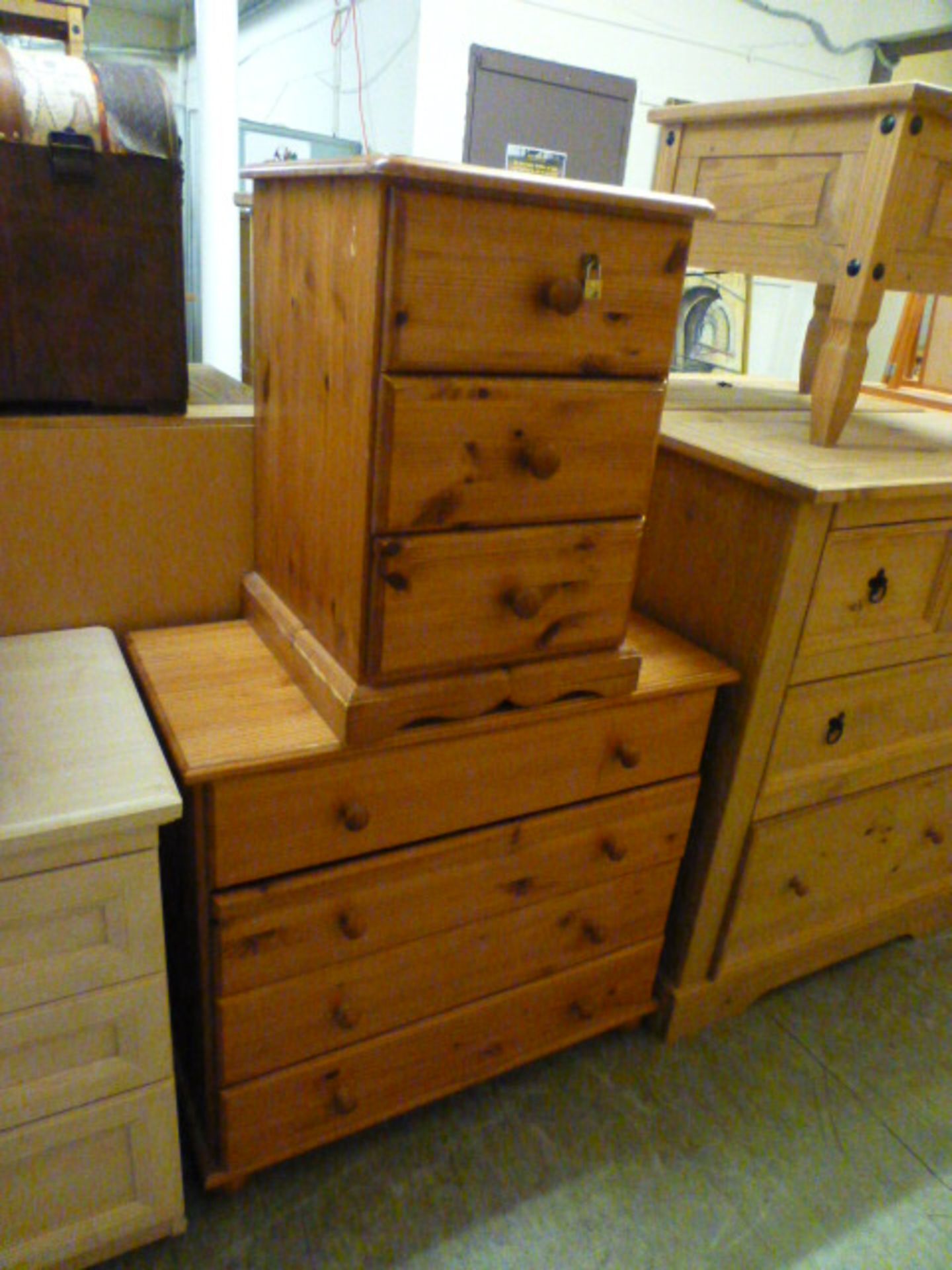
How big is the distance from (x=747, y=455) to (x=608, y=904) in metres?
0.68

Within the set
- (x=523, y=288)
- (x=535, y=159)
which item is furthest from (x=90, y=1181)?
(x=535, y=159)

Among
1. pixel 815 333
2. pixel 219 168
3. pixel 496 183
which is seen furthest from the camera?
pixel 219 168

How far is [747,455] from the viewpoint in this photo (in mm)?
1168

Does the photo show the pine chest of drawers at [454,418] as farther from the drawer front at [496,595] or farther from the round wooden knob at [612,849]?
the round wooden knob at [612,849]

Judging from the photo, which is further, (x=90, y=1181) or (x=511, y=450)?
(x=90, y=1181)

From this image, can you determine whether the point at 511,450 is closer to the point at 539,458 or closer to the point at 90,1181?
the point at 539,458

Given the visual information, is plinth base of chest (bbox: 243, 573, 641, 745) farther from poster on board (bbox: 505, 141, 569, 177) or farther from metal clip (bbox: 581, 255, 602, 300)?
poster on board (bbox: 505, 141, 569, 177)

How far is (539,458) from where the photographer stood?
891mm

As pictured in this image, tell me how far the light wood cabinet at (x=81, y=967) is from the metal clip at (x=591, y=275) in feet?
2.06

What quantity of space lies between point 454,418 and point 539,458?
0.34 ft

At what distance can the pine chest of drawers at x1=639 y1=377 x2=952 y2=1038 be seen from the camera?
3.85 feet

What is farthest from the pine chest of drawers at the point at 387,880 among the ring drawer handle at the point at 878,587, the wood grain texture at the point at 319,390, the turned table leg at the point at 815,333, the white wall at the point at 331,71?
the white wall at the point at 331,71

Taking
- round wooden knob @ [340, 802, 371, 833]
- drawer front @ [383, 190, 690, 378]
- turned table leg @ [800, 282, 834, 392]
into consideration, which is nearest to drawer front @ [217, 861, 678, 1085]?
round wooden knob @ [340, 802, 371, 833]

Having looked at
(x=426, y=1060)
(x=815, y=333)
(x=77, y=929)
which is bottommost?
(x=426, y=1060)
